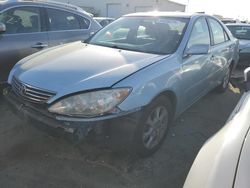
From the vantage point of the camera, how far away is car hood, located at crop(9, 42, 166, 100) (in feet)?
8.86

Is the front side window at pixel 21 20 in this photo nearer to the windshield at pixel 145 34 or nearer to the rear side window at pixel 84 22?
the rear side window at pixel 84 22

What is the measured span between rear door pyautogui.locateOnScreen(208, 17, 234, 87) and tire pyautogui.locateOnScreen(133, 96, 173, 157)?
1.53 metres

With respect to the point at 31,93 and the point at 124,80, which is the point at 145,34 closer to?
the point at 124,80

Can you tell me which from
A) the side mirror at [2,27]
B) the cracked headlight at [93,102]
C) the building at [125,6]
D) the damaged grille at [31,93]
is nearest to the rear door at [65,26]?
the side mirror at [2,27]

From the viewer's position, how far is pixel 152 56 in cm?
326

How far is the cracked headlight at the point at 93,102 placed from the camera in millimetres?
2602

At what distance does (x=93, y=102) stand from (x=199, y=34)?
2233 millimetres

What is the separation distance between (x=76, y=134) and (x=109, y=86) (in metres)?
0.53

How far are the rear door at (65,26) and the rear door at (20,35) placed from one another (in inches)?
6.8

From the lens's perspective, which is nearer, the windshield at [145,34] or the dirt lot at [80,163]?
the dirt lot at [80,163]

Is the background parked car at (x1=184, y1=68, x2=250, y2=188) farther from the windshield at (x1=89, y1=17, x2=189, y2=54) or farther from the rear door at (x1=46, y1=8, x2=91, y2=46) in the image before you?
the rear door at (x1=46, y1=8, x2=91, y2=46)

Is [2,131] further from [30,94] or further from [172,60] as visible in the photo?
[172,60]

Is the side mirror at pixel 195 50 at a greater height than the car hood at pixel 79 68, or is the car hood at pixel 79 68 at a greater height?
the side mirror at pixel 195 50

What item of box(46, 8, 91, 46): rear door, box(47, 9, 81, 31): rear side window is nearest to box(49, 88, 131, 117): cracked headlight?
box(46, 8, 91, 46): rear door
